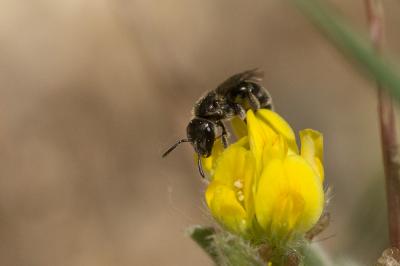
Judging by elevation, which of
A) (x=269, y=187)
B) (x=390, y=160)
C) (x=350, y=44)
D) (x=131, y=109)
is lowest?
(x=131, y=109)

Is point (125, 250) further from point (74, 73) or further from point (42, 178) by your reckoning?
point (74, 73)

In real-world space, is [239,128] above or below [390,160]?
above

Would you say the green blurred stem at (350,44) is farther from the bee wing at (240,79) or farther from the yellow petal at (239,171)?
the bee wing at (240,79)

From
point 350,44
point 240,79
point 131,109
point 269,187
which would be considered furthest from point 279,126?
point 131,109

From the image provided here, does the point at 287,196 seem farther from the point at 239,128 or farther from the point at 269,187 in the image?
the point at 239,128

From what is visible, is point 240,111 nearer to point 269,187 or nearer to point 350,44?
point 269,187

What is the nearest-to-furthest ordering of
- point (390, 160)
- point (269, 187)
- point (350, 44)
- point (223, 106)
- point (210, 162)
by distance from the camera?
point (350, 44) → point (269, 187) → point (390, 160) → point (210, 162) → point (223, 106)

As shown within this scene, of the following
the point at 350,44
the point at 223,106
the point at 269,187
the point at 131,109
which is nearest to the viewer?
the point at 350,44

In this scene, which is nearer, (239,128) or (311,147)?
(311,147)
